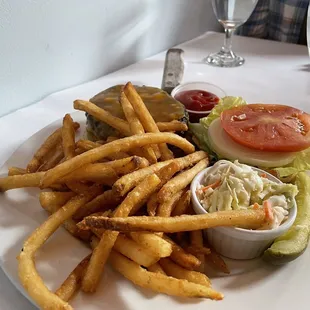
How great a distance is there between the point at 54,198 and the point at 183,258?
0.39m

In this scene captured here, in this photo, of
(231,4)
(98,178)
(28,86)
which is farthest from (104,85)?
(98,178)

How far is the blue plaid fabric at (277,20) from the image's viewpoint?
10.6ft

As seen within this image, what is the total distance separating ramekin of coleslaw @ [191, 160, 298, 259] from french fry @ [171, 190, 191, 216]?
0.02 metres

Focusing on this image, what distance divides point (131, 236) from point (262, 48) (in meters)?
2.25

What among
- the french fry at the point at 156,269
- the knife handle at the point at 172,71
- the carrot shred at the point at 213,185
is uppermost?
the carrot shred at the point at 213,185

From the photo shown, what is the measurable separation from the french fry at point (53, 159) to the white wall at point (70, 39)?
0.48 metres

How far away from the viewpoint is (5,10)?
1.72 meters

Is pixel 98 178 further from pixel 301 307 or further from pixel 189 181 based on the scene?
pixel 301 307

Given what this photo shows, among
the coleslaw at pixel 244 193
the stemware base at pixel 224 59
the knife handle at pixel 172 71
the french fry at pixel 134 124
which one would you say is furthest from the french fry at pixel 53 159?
the stemware base at pixel 224 59

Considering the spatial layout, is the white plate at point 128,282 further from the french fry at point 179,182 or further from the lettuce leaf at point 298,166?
the lettuce leaf at point 298,166

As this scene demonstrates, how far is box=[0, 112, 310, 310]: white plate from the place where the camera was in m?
1.05

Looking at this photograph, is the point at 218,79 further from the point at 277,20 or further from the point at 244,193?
the point at 244,193

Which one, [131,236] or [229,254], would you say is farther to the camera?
[229,254]

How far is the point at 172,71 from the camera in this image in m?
2.31
